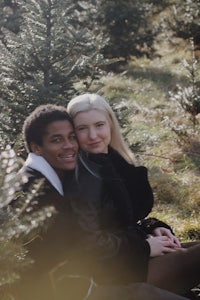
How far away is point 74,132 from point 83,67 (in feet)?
7.43

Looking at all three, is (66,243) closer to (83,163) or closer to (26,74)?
(83,163)

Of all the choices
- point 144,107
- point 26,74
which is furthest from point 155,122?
point 26,74

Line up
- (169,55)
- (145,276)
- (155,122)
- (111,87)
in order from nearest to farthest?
1. (145,276)
2. (155,122)
3. (111,87)
4. (169,55)

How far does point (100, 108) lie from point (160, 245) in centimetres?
104

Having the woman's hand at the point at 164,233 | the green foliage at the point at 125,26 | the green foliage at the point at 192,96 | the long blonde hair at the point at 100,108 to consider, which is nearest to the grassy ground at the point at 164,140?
the green foliage at the point at 192,96

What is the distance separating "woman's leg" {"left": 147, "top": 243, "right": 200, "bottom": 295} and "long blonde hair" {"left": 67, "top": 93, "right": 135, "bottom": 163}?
83 cm

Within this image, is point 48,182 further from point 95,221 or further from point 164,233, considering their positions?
point 164,233

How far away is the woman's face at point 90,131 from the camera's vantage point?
3334 mm

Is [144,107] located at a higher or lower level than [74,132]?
lower

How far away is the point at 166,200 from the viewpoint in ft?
18.4

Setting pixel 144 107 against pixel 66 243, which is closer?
pixel 66 243

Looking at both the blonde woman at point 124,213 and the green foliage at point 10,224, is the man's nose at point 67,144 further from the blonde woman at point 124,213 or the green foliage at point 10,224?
the green foliage at point 10,224

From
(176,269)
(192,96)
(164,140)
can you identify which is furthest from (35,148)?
(192,96)

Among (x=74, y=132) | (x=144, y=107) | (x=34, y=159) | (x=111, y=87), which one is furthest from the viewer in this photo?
(x=111, y=87)
